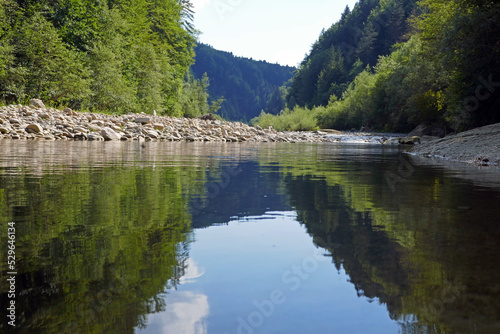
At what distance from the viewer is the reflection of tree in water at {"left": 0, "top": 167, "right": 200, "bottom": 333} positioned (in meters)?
1.21

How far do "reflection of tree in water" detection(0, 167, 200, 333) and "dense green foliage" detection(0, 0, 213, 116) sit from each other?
63.4 feet

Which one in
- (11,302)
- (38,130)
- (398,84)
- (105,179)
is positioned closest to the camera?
(11,302)

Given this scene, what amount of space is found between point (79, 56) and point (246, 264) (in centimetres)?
2685

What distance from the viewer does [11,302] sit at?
127 cm

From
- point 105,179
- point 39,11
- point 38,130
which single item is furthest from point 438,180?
point 39,11

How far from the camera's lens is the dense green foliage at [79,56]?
68.2 ft

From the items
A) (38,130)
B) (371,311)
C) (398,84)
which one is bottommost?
(371,311)

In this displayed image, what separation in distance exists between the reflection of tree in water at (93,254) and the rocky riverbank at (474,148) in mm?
7441

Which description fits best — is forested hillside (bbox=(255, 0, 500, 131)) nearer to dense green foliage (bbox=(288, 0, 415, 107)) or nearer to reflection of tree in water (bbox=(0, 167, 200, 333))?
dense green foliage (bbox=(288, 0, 415, 107))

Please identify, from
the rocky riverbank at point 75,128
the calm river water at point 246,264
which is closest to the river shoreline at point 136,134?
the rocky riverbank at point 75,128

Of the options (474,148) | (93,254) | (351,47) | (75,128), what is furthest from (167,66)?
(351,47)

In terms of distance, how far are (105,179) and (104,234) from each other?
2.44 m

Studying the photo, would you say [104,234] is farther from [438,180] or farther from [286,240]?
[438,180]

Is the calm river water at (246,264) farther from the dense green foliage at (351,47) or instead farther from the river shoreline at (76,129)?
the dense green foliage at (351,47)
